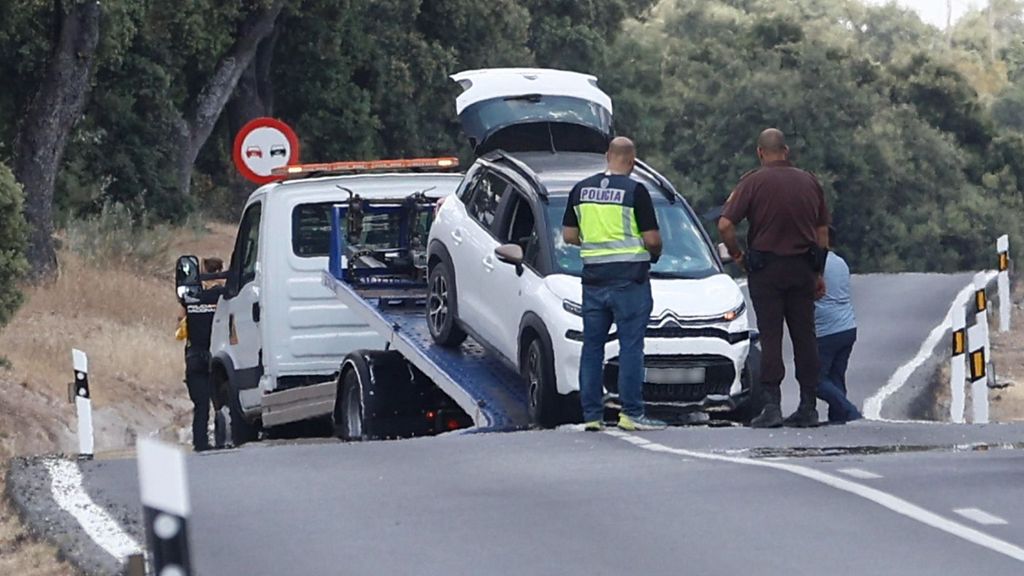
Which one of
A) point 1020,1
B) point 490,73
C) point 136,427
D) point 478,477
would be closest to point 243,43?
point 136,427

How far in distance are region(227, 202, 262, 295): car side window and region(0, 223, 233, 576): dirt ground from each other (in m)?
2.36

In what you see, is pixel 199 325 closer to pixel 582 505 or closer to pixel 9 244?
pixel 9 244

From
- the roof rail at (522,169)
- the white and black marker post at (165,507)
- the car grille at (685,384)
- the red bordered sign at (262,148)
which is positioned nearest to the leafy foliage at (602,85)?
the red bordered sign at (262,148)

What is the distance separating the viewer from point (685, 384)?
534 inches

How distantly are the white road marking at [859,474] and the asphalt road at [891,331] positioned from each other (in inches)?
346

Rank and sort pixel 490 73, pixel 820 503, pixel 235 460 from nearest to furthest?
1. pixel 820 503
2. pixel 235 460
3. pixel 490 73

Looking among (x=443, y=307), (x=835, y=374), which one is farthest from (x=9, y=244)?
(x=835, y=374)

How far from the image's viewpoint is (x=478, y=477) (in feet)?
34.3

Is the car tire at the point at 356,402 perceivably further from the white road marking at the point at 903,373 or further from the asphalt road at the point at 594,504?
the white road marking at the point at 903,373

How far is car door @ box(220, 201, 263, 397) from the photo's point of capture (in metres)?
16.5

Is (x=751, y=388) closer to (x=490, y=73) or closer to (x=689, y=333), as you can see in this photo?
(x=689, y=333)

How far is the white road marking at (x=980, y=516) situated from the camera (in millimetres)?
8875

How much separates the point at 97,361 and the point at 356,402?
32.5 ft

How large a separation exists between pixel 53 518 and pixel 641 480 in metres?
2.77
